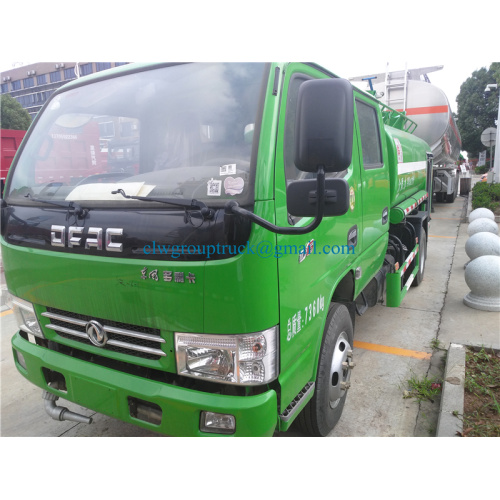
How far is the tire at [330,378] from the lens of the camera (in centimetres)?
230

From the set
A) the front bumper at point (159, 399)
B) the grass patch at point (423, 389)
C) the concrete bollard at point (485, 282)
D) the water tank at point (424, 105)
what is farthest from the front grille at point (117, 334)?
the water tank at point (424, 105)

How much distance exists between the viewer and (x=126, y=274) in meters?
1.79

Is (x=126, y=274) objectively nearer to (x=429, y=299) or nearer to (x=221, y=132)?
(x=221, y=132)

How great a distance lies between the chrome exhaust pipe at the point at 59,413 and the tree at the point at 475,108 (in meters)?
43.4

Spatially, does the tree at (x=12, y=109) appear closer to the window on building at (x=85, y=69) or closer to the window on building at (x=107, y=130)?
the window on building at (x=85, y=69)

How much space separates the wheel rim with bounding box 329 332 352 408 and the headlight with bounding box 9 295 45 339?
1.72 m

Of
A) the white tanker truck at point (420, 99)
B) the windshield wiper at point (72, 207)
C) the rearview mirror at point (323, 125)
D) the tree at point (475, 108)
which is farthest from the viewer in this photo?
the tree at point (475, 108)

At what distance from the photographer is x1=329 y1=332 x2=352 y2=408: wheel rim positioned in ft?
8.11

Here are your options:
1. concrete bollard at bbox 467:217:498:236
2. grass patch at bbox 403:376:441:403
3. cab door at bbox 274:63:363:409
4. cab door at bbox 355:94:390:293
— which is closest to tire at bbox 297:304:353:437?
cab door at bbox 274:63:363:409

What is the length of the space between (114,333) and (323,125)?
1361mm

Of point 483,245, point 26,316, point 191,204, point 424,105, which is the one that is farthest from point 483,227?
point 26,316

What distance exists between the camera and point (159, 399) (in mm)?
1785

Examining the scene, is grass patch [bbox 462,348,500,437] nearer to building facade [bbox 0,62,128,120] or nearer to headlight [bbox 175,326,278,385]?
headlight [bbox 175,326,278,385]

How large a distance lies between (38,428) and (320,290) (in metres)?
2.23
